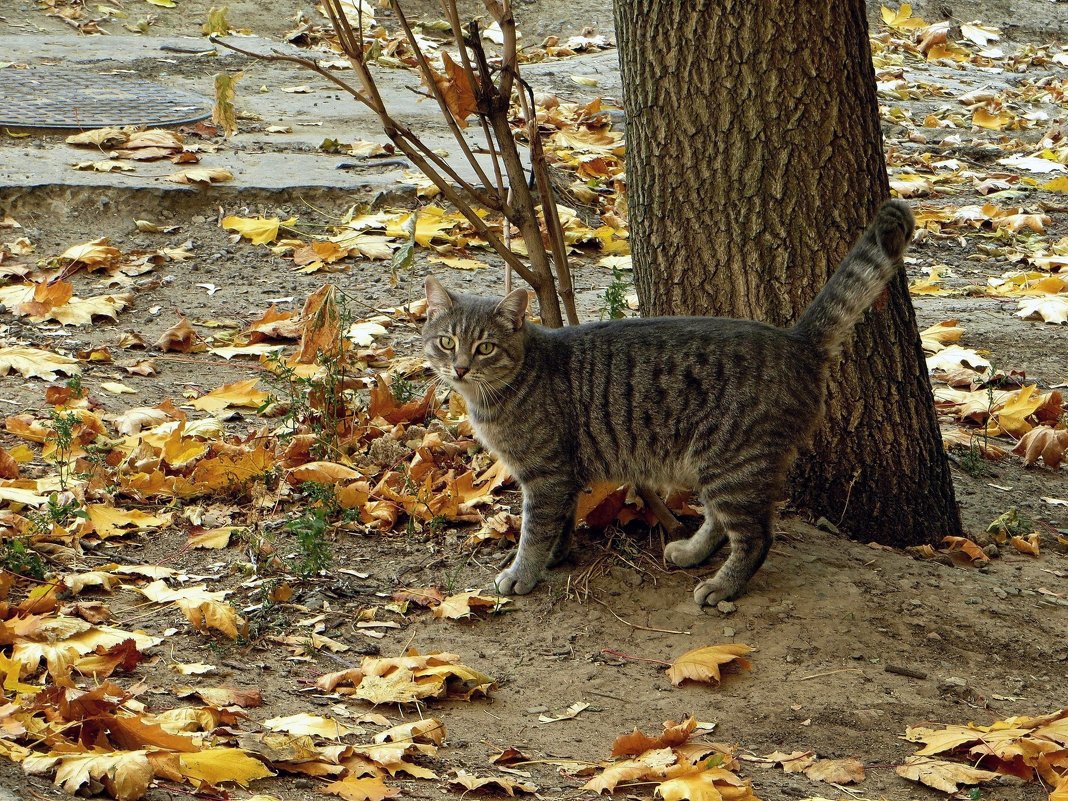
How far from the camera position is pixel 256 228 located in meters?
6.78

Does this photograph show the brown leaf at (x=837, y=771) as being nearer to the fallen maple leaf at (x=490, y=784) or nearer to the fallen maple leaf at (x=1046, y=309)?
the fallen maple leaf at (x=490, y=784)

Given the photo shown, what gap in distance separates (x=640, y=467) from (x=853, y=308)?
89cm

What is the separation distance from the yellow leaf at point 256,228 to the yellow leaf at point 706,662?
4.14m

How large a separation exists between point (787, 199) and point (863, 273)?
0.51 meters

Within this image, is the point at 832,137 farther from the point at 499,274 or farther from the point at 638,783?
the point at 499,274

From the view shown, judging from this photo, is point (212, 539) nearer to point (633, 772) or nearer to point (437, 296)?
point (437, 296)

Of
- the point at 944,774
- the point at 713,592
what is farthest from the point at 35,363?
the point at 944,774

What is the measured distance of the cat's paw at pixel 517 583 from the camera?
13.0ft

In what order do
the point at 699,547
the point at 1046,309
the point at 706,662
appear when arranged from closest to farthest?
the point at 706,662, the point at 699,547, the point at 1046,309

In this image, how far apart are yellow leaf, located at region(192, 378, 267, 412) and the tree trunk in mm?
1904

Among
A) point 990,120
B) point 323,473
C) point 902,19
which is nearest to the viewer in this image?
point 323,473

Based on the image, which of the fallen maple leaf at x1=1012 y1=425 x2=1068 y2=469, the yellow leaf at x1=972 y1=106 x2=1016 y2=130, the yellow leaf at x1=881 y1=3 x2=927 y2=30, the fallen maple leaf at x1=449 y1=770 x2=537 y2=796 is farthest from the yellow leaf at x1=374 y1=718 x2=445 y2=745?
the yellow leaf at x1=881 y1=3 x2=927 y2=30

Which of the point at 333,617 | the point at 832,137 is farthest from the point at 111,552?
the point at 832,137

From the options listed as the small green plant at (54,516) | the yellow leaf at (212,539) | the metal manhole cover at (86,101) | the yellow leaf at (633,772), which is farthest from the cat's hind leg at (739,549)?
the metal manhole cover at (86,101)
